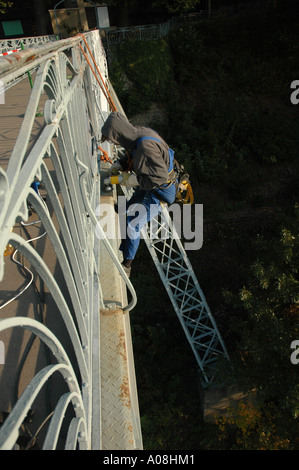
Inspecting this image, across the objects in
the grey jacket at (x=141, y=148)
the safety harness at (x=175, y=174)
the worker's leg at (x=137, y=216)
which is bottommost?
the worker's leg at (x=137, y=216)

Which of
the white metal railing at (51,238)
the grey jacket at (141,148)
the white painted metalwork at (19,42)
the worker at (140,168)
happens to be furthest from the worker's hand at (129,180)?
the white painted metalwork at (19,42)

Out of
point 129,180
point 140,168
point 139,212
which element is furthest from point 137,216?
point 140,168

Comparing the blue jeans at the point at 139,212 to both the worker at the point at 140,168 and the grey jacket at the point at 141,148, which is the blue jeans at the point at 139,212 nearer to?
the worker at the point at 140,168

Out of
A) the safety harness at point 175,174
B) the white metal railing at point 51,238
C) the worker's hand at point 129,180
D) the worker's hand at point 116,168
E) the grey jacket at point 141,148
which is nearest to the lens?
the white metal railing at point 51,238

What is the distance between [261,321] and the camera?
660 centimetres

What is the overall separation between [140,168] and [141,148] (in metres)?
0.21

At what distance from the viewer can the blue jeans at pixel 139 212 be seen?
13.6 ft

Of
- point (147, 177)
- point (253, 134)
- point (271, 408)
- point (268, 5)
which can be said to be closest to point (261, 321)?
point (271, 408)

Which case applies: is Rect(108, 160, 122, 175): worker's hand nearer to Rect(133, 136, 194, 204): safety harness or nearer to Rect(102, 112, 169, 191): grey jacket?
Rect(133, 136, 194, 204): safety harness

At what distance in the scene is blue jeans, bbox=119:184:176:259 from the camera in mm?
4160

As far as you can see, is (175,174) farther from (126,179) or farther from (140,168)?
(140,168)

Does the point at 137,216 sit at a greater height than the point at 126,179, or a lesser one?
lesser

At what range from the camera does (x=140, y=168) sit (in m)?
3.47

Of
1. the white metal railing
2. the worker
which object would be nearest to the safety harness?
the worker
